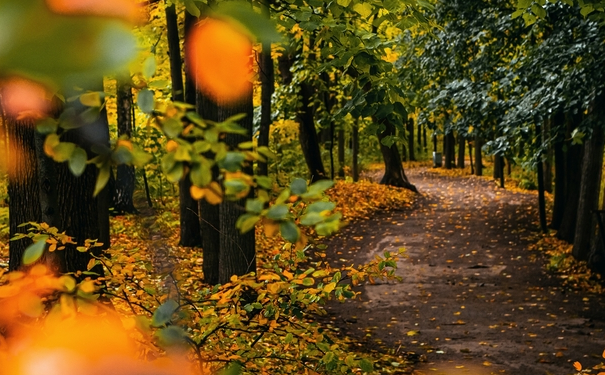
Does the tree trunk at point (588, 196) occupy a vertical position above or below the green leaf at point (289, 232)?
below

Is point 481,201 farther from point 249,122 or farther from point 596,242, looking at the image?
point 249,122

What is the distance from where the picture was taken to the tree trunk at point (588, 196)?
37.6 ft

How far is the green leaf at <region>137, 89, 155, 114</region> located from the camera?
4.17 ft

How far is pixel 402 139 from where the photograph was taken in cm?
361

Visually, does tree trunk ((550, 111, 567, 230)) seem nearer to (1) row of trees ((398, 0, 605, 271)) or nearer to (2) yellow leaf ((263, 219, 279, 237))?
(1) row of trees ((398, 0, 605, 271))

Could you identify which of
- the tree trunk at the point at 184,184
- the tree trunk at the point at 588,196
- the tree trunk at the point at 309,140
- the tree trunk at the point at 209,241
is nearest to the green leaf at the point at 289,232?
the tree trunk at the point at 209,241

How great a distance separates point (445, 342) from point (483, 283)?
3.39 meters

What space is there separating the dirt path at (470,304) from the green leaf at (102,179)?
6.19 m

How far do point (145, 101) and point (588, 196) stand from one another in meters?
12.2

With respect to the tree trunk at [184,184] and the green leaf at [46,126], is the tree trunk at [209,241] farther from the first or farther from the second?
the green leaf at [46,126]

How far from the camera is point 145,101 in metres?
1.29

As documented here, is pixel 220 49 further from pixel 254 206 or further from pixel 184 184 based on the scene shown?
pixel 184 184

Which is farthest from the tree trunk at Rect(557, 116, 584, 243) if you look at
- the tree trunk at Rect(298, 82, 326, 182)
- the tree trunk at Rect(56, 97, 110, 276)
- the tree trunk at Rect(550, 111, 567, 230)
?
the tree trunk at Rect(56, 97, 110, 276)

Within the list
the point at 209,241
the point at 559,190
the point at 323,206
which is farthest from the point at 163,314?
the point at 559,190
